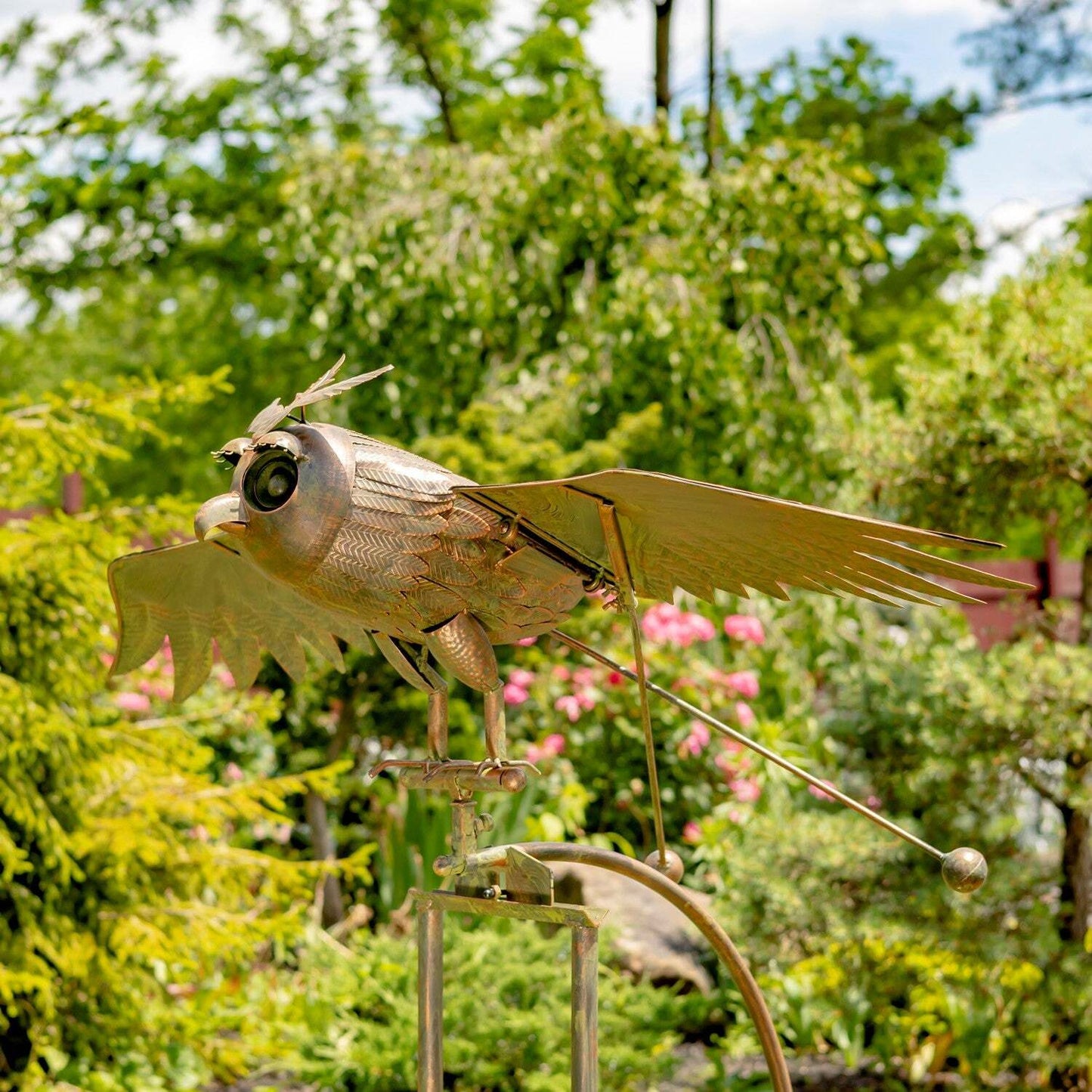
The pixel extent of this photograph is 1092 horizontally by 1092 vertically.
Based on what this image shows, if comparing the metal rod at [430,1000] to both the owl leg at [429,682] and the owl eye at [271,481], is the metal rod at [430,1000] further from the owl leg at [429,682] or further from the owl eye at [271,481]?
the owl eye at [271,481]

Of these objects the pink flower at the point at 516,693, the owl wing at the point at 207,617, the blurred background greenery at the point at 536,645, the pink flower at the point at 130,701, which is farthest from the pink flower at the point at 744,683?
the owl wing at the point at 207,617

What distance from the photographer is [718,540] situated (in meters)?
1.54

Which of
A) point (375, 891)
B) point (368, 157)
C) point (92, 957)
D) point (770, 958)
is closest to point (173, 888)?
point (92, 957)

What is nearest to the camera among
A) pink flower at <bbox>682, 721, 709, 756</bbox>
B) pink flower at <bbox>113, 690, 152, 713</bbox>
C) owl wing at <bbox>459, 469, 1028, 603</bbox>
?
owl wing at <bbox>459, 469, 1028, 603</bbox>

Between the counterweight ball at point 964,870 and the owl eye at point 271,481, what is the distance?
0.84m

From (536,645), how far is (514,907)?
12.9ft

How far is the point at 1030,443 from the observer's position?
356 cm

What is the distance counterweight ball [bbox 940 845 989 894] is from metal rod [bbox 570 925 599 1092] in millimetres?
407

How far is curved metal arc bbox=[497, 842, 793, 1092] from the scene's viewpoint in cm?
166

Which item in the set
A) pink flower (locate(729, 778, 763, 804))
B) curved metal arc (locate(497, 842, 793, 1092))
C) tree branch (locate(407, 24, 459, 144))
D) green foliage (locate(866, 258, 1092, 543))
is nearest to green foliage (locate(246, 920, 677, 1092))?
pink flower (locate(729, 778, 763, 804))

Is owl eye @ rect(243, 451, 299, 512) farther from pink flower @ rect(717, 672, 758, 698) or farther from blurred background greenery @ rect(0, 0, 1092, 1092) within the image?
pink flower @ rect(717, 672, 758, 698)

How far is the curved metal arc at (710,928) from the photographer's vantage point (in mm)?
1661

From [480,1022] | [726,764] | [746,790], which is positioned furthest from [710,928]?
[726,764]

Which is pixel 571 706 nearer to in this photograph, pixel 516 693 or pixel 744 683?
→ pixel 516 693
